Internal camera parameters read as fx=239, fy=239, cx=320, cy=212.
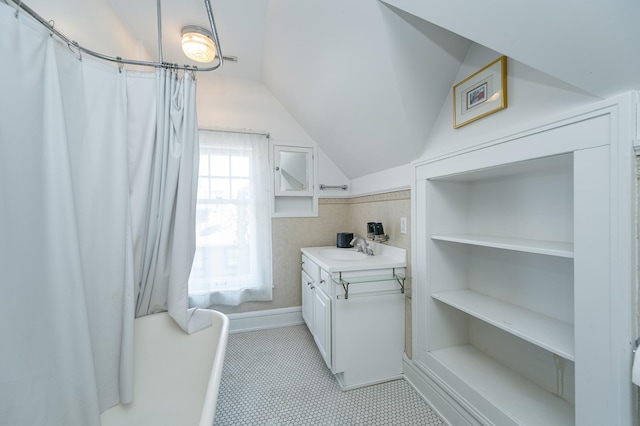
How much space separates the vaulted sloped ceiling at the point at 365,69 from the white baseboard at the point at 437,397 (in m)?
1.50

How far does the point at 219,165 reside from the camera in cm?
236

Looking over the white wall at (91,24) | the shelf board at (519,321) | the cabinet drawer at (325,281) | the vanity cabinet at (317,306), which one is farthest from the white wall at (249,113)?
the shelf board at (519,321)

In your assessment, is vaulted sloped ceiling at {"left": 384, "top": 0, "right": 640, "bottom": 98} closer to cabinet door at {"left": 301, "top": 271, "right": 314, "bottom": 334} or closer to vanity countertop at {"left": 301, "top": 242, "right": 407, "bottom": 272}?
vanity countertop at {"left": 301, "top": 242, "right": 407, "bottom": 272}

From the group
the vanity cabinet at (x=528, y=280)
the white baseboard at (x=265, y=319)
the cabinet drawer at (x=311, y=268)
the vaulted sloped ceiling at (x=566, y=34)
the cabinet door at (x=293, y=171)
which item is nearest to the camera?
the vaulted sloped ceiling at (x=566, y=34)

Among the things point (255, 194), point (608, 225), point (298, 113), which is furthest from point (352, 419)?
point (298, 113)

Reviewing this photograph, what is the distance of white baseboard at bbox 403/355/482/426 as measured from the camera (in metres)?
1.31

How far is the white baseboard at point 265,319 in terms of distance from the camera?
97.3 inches

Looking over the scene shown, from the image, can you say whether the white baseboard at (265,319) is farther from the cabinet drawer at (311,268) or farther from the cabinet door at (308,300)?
the cabinet drawer at (311,268)

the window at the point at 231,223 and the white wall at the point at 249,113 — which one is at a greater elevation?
the white wall at the point at 249,113

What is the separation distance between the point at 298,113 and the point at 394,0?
4.97 ft

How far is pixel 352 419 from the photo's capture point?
140 cm

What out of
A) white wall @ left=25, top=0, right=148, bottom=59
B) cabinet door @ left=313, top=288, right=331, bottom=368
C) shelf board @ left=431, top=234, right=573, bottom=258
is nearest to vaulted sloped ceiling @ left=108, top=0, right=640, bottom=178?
white wall @ left=25, top=0, right=148, bottom=59

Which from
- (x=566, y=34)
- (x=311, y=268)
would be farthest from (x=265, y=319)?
(x=566, y=34)

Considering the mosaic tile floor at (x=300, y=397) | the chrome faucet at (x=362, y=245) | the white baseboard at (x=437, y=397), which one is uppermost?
the chrome faucet at (x=362, y=245)
